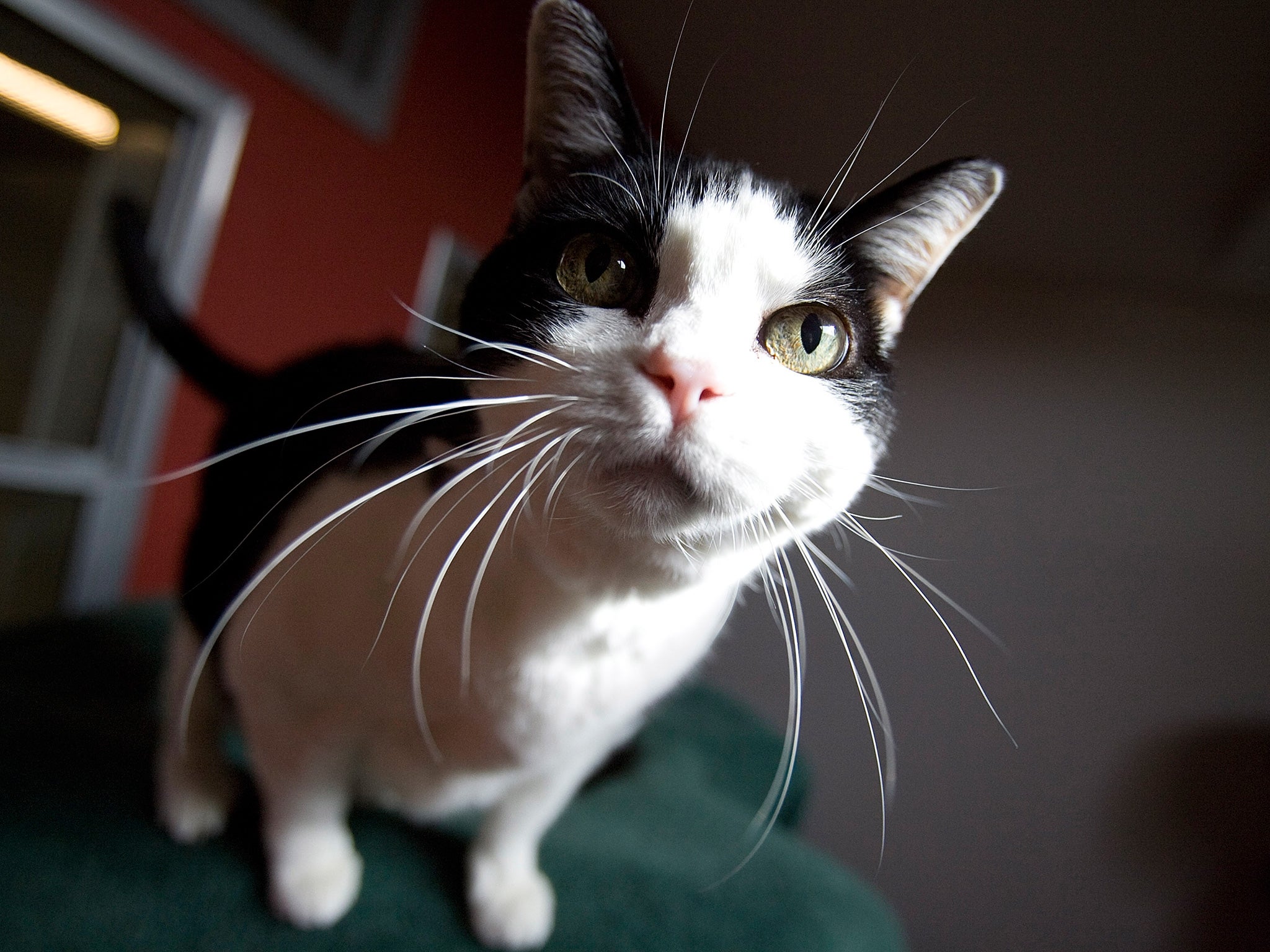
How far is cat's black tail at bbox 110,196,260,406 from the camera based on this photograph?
965mm

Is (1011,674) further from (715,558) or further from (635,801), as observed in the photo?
(635,801)

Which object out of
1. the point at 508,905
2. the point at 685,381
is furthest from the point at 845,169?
the point at 508,905

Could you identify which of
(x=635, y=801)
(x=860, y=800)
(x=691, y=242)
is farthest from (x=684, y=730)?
(x=691, y=242)

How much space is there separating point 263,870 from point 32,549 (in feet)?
3.10

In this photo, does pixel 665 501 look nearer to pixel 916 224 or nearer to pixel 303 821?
pixel 916 224

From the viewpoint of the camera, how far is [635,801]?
1.00 meters

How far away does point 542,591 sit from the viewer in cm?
56

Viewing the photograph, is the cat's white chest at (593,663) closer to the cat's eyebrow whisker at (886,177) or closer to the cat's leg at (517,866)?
the cat's leg at (517,866)

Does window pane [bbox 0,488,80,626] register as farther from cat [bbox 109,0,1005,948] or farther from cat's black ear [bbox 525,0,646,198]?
cat's black ear [bbox 525,0,646,198]

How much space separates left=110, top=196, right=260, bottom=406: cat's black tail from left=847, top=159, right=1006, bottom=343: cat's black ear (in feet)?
2.54

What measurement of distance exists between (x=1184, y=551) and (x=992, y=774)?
17cm

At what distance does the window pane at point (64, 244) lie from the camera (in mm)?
1026

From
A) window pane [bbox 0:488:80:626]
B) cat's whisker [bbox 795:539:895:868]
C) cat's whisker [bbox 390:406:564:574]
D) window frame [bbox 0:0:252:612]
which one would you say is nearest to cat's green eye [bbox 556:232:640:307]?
cat's whisker [bbox 390:406:564:574]

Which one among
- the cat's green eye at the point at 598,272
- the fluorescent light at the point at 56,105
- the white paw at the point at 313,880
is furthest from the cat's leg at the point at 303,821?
the fluorescent light at the point at 56,105
